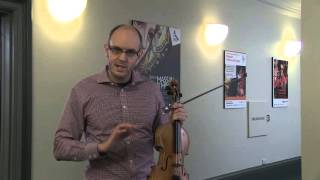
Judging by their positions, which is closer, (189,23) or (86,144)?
(86,144)

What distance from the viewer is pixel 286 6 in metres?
4.86

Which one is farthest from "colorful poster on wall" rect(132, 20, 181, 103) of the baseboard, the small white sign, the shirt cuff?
the shirt cuff

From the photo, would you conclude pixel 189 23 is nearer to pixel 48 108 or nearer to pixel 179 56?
pixel 179 56

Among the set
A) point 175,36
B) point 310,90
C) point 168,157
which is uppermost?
point 175,36

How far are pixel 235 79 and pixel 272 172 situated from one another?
4.41 feet

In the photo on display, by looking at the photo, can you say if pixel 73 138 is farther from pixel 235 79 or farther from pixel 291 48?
pixel 291 48

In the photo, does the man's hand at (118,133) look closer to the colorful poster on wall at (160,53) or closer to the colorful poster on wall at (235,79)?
the colorful poster on wall at (160,53)

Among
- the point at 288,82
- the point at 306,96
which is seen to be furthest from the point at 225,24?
the point at 306,96

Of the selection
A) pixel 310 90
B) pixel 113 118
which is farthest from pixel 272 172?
pixel 113 118

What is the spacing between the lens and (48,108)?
2547mm

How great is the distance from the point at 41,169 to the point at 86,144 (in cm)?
110

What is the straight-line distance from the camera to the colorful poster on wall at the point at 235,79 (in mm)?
3994

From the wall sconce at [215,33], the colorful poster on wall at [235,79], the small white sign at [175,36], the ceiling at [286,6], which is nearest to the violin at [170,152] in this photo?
the small white sign at [175,36]

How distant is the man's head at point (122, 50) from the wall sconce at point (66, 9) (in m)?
1.07
